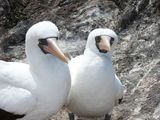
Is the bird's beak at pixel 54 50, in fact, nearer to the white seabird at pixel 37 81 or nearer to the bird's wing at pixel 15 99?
the white seabird at pixel 37 81

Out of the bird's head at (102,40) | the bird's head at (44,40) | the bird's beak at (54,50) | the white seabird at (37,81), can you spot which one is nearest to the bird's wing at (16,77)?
the white seabird at (37,81)

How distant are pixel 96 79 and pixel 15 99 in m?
1.01

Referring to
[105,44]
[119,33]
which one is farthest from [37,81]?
[119,33]

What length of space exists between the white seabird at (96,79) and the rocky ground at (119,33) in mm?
429

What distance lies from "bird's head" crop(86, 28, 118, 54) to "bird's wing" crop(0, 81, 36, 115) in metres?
1.03

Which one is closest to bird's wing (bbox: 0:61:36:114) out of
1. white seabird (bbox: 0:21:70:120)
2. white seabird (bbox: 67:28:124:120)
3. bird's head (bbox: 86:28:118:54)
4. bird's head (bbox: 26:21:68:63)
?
white seabird (bbox: 0:21:70:120)

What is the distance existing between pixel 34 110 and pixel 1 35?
2.79 m

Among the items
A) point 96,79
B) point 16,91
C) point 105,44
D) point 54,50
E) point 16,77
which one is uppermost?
point 54,50

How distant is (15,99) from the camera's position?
610 centimetres

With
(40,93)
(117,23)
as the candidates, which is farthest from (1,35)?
(40,93)

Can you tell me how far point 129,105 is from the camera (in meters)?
7.25

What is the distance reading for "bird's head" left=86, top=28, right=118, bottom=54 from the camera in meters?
6.56

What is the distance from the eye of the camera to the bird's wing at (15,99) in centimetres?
607

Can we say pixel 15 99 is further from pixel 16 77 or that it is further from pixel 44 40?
pixel 44 40
